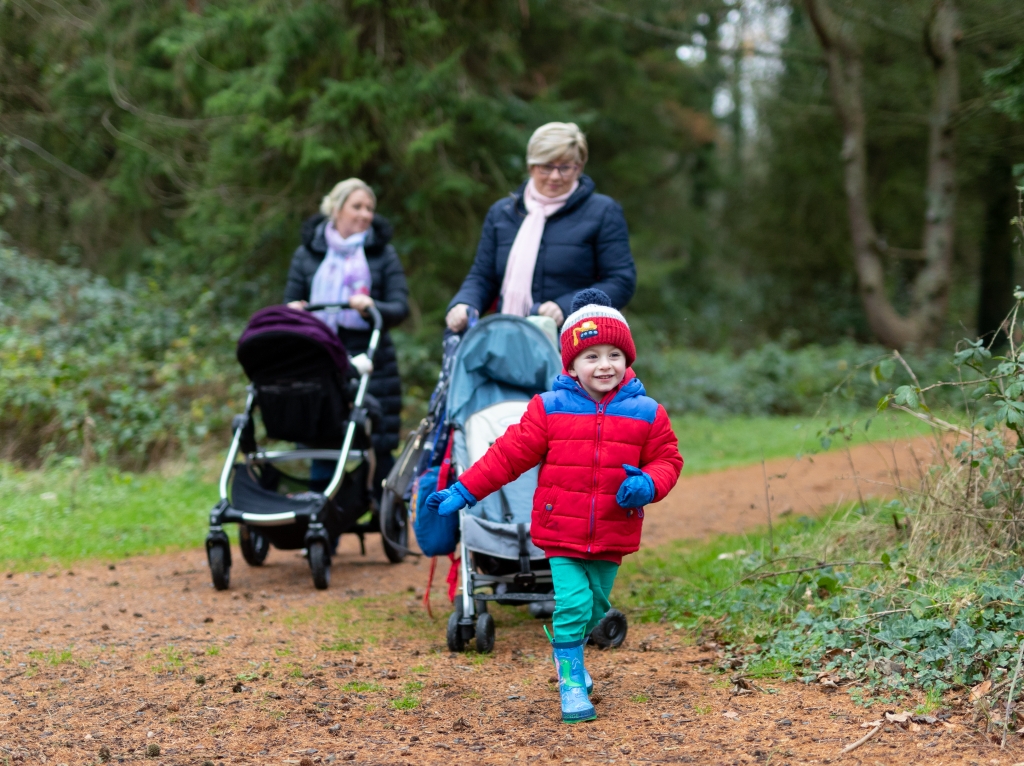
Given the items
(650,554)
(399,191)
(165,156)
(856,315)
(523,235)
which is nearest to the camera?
(523,235)

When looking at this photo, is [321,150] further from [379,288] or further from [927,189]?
[927,189]

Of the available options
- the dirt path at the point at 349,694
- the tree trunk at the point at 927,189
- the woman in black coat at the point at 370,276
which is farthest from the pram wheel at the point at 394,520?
the tree trunk at the point at 927,189

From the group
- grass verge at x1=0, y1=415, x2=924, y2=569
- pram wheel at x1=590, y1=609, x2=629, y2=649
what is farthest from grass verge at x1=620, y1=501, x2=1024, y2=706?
grass verge at x1=0, y1=415, x2=924, y2=569

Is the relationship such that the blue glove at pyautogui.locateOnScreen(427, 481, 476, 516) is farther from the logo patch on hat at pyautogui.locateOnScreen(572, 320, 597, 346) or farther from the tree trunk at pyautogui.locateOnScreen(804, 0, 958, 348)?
the tree trunk at pyautogui.locateOnScreen(804, 0, 958, 348)

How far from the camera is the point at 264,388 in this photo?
6148 millimetres

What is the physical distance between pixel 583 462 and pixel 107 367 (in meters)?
7.62

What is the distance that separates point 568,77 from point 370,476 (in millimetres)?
11905

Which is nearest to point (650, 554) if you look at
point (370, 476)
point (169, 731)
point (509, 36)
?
point (370, 476)

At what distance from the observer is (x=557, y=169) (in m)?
5.30

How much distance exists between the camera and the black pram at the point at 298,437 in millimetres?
5852

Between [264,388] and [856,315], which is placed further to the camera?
[856,315]

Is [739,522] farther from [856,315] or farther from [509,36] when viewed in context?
[856,315]

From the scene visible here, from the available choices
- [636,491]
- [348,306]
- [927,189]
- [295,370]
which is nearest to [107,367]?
[348,306]

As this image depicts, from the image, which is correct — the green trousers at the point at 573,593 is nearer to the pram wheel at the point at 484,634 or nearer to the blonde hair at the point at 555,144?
the pram wheel at the point at 484,634
